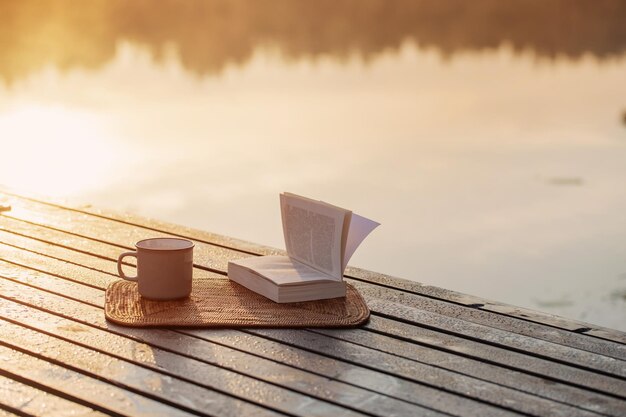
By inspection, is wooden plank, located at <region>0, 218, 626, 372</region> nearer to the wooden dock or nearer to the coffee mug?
the wooden dock

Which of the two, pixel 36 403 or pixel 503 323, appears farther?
pixel 503 323

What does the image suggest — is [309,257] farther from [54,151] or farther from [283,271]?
[54,151]

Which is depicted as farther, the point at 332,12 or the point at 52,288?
the point at 332,12

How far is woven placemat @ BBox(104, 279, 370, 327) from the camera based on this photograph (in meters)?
1.76

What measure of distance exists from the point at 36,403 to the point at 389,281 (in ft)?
2.89

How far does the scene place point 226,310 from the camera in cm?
183

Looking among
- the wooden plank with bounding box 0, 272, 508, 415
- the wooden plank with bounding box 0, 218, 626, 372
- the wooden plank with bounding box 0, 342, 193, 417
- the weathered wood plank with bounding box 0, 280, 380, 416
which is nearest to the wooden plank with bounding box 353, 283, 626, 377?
the wooden plank with bounding box 0, 218, 626, 372

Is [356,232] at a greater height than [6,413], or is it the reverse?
[356,232]

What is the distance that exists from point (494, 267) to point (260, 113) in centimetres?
368

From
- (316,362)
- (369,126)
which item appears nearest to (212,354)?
(316,362)

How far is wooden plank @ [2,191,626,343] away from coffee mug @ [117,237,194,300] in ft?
1.42

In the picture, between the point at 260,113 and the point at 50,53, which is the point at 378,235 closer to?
the point at 260,113

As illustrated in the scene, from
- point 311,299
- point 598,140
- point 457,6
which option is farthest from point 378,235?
point 457,6

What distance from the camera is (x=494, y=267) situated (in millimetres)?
5238
